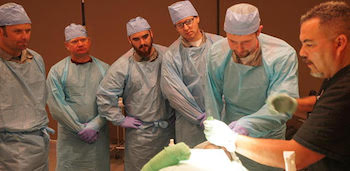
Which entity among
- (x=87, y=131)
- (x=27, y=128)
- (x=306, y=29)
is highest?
(x=306, y=29)

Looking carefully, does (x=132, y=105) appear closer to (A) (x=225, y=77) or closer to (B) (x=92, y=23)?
(A) (x=225, y=77)

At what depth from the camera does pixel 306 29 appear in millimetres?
1477

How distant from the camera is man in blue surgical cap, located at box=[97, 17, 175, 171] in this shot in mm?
3371

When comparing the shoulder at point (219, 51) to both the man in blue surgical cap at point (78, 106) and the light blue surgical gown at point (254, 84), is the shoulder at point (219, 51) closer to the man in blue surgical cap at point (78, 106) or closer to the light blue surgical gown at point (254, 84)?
the light blue surgical gown at point (254, 84)

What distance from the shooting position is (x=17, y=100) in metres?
2.92

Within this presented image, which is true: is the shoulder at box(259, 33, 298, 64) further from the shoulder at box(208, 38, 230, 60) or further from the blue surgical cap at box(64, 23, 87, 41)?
the blue surgical cap at box(64, 23, 87, 41)

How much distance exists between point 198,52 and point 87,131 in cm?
118

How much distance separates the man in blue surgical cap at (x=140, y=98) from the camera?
3.37m

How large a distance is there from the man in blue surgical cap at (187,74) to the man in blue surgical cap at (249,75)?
22.5 inches

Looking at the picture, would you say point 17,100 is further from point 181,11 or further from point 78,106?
point 181,11

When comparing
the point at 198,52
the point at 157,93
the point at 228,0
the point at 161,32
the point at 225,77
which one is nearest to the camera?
the point at 225,77

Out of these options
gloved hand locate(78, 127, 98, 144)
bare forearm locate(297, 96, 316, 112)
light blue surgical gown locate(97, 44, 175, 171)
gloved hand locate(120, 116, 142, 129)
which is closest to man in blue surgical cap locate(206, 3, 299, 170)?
bare forearm locate(297, 96, 316, 112)

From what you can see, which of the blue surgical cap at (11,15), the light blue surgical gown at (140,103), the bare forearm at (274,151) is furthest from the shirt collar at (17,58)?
the bare forearm at (274,151)

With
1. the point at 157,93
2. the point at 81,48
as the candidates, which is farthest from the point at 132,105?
the point at 81,48
